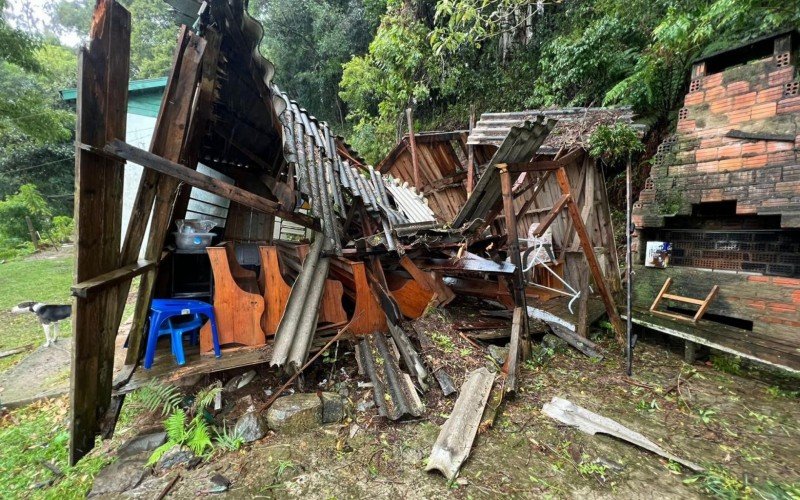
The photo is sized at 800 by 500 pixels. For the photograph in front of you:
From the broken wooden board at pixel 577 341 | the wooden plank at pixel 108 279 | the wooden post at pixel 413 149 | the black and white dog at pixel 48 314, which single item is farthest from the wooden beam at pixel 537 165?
the black and white dog at pixel 48 314

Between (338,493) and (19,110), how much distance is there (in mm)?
13111

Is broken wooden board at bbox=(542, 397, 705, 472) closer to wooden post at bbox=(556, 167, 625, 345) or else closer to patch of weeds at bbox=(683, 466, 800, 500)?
patch of weeds at bbox=(683, 466, 800, 500)

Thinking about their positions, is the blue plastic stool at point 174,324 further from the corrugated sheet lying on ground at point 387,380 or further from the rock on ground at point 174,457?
the corrugated sheet lying on ground at point 387,380

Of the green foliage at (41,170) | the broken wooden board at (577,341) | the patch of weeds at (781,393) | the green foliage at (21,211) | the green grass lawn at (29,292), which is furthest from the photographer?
the green foliage at (41,170)

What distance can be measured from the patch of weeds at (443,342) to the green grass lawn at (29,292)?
277 inches

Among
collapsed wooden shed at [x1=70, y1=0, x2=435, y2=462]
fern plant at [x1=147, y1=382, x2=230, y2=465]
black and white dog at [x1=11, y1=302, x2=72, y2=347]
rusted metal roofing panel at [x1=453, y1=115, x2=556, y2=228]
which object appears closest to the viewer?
collapsed wooden shed at [x1=70, y1=0, x2=435, y2=462]

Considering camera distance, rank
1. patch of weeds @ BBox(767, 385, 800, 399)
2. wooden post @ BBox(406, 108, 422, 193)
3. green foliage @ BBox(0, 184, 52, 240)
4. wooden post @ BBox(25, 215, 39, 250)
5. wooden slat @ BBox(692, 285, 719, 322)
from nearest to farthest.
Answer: patch of weeds @ BBox(767, 385, 800, 399) < wooden slat @ BBox(692, 285, 719, 322) < wooden post @ BBox(406, 108, 422, 193) < green foliage @ BBox(0, 184, 52, 240) < wooden post @ BBox(25, 215, 39, 250)

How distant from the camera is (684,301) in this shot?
17.5 ft

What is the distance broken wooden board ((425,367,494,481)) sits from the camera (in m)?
2.75

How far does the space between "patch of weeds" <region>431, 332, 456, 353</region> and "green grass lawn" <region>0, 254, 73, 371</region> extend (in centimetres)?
703

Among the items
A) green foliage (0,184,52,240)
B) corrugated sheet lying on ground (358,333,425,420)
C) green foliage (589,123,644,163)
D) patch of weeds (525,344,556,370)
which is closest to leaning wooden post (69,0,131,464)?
corrugated sheet lying on ground (358,333,425,420)

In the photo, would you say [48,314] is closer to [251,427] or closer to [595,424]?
[251,427]

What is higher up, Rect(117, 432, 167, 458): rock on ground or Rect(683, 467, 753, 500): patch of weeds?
Rect(683, 467, 753, 500): patch of weeds

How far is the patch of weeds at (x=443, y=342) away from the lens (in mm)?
4285
